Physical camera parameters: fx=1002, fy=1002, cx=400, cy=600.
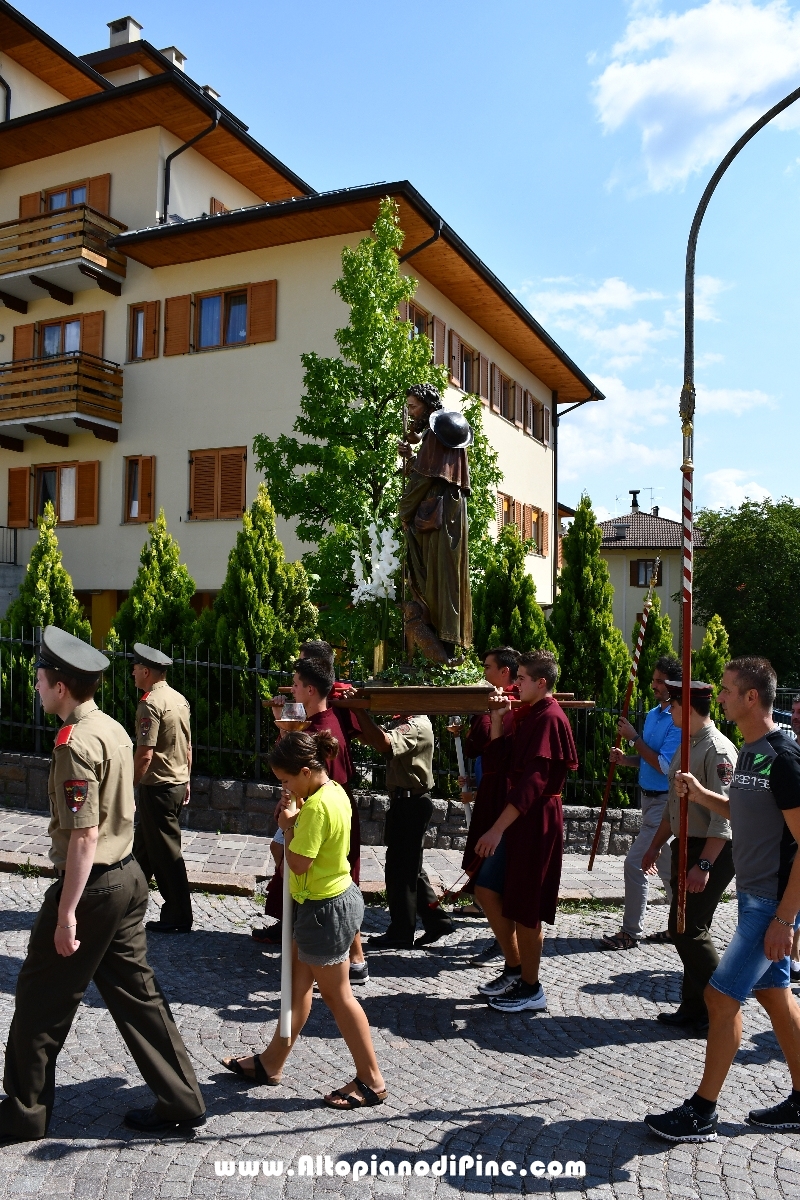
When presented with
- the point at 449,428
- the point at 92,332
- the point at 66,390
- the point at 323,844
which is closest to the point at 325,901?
the point at 323,844

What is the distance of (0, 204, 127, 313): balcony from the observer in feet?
71.7

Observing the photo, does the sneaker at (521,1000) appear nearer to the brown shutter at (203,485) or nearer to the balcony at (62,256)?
the brown shutter at (203,485)

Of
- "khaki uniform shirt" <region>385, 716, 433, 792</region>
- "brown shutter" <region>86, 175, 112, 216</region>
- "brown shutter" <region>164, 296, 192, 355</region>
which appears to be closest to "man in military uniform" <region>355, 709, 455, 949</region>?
"khaki uniform shirt" <region>385, 716, 433, 792</region>

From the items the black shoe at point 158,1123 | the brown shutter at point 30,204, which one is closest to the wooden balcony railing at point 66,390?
the brown shutter at point 30,204

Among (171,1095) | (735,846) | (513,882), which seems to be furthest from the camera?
(513,882)

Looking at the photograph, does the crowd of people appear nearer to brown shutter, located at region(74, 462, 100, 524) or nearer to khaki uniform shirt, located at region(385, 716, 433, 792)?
khaki uniform shirt, located at region(385, 716, 433, 792)

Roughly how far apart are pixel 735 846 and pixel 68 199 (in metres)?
24.1

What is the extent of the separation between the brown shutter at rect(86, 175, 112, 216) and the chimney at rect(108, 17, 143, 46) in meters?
8.15

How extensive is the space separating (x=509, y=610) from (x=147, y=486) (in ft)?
40.2

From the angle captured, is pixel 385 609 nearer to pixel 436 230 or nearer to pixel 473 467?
pixel 473 467

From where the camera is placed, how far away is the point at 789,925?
3.98m

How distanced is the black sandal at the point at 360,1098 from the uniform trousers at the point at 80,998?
23.1 inches

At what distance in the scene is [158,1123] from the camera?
3.97m

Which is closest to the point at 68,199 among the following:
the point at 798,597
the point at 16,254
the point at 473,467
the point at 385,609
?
the point at 16,254
